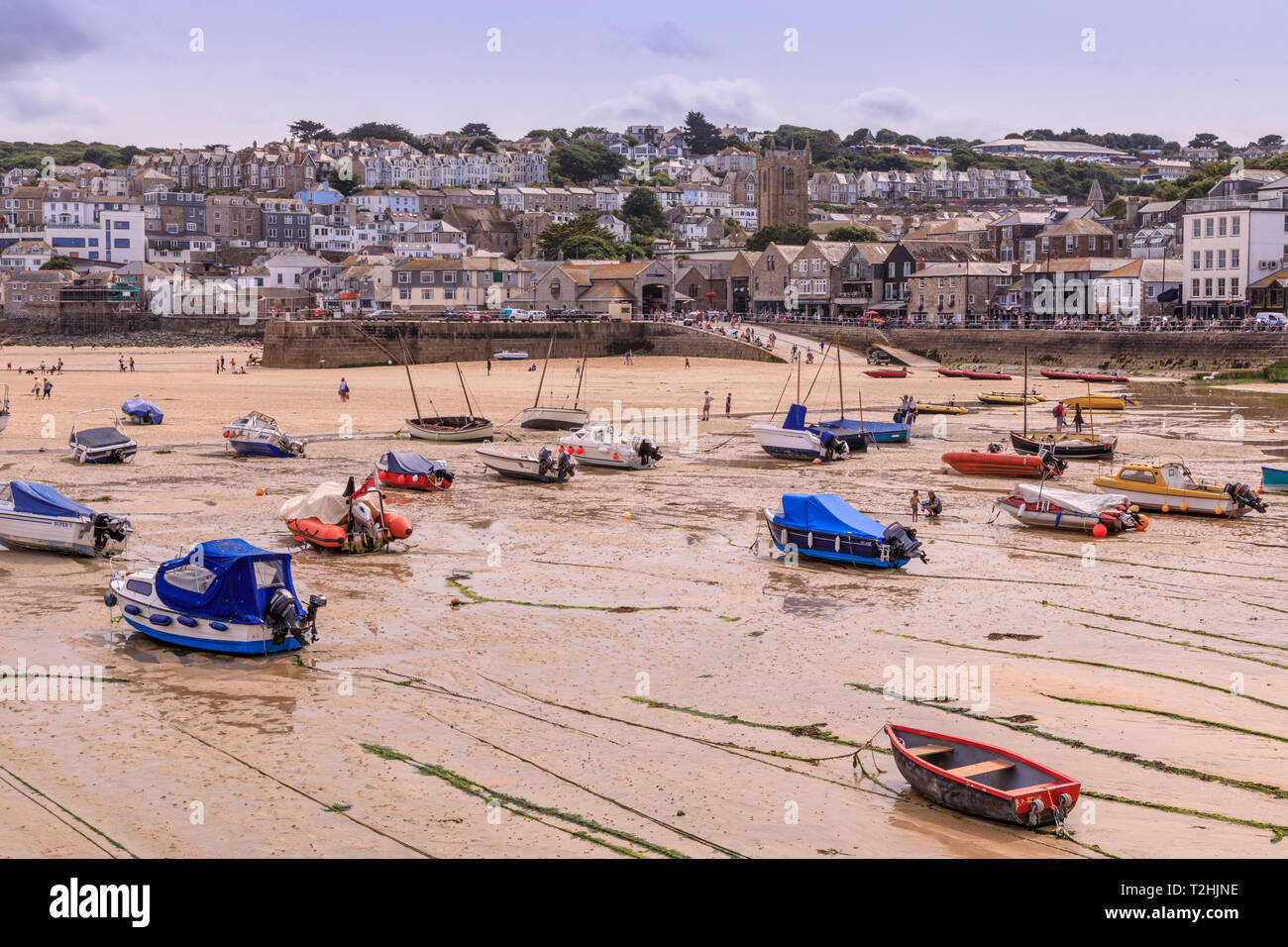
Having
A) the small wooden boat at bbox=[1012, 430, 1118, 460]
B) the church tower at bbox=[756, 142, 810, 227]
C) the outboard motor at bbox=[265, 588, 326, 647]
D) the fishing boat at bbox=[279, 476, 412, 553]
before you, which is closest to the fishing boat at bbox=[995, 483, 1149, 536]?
the small wooden boat at bbox=[1012, 430, 1118, 460]

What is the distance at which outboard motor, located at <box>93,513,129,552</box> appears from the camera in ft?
71.9

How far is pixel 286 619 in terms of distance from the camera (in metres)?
16.3

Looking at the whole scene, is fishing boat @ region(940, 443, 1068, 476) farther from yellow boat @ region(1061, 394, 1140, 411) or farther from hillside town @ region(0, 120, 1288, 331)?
hillside town @ region(0, 120, 1288, 331)

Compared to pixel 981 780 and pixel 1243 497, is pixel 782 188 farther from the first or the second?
pixel 981 780

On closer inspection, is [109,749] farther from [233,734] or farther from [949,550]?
[949,550]

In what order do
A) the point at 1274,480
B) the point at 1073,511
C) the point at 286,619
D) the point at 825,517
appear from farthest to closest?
the point at 1274,480, the point at 1073,511, the point at 825,517, the point at 286,619

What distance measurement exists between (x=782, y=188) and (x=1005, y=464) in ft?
399

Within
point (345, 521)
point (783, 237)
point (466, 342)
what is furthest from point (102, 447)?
point (783, 237)

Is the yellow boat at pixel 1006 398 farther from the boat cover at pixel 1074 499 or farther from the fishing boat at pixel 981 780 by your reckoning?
the fishing boat at pixel 981 780

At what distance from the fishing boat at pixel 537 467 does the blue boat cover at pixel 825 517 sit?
10110 mm

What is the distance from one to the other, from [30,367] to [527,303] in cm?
4248

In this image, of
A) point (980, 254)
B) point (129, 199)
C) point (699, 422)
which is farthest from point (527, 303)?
point (129, 199)

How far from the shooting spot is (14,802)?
11055mm

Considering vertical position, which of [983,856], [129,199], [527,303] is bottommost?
[983,856]
